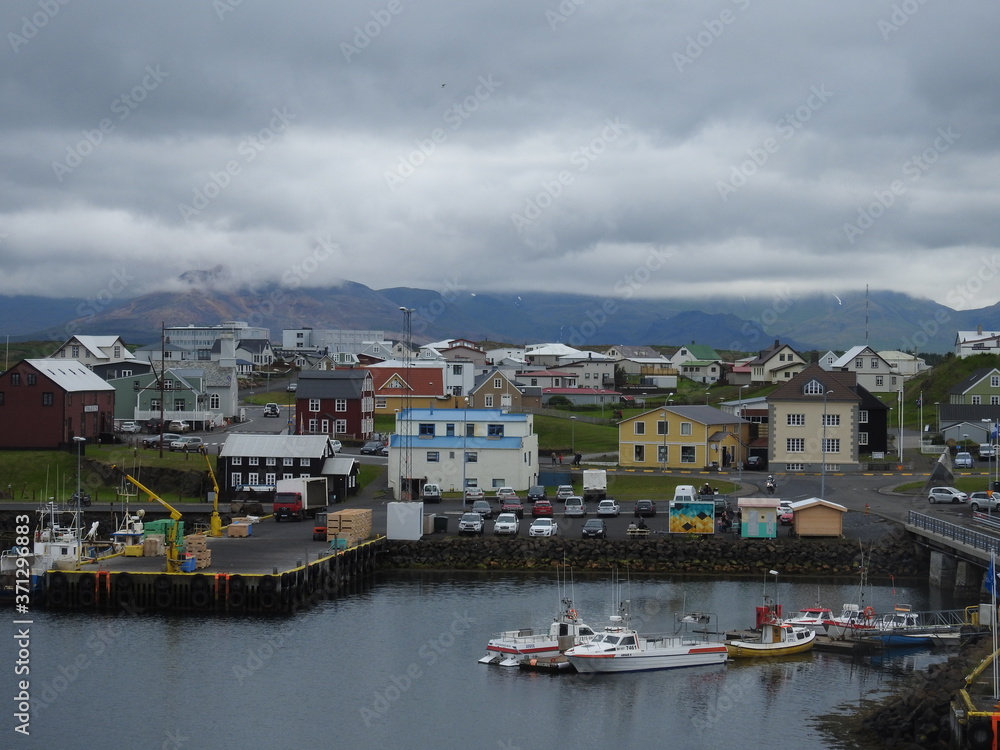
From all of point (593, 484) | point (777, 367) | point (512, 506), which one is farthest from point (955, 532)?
point (777, 367)

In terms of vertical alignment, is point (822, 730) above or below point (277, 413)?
below

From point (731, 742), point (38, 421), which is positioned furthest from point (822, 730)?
point (38, 421)

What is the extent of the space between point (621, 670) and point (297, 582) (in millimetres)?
13612

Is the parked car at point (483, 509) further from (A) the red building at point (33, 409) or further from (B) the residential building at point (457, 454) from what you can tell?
(A) the red building at point (33, 409)

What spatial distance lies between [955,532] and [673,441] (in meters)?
26.7

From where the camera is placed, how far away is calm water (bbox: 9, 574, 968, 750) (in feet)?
101

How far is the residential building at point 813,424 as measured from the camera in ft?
234

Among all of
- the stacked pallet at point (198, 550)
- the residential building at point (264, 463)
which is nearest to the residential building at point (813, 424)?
the residential building at point (264, 463)

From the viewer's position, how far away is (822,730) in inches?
1210

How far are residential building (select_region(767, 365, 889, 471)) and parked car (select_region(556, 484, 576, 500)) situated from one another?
15.4 metres

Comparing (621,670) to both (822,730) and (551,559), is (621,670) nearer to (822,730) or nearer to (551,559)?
(822,730)

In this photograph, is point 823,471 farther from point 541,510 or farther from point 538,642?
point 538,642

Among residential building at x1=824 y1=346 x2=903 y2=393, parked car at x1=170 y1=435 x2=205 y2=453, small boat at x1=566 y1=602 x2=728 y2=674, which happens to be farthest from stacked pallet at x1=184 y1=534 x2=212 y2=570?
residential building at x1=824 y1=346 x2=903 y2=393

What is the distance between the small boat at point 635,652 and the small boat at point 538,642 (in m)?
0.58
